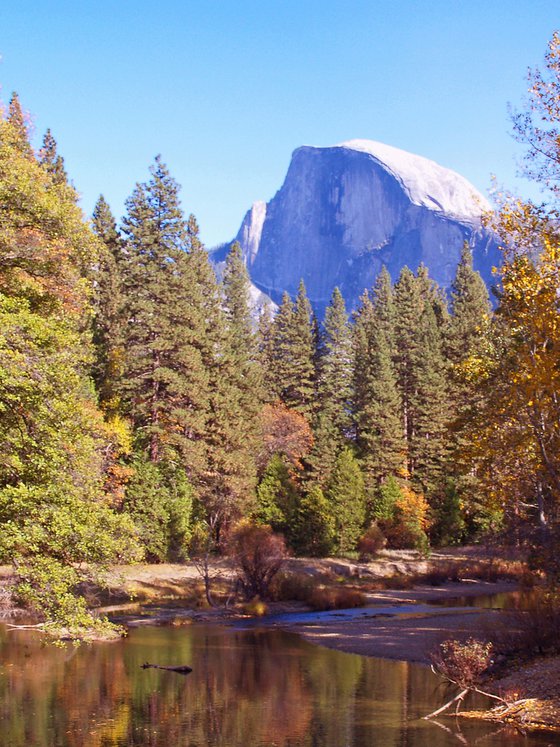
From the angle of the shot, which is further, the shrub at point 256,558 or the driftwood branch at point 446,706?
the shrub at point 256,558

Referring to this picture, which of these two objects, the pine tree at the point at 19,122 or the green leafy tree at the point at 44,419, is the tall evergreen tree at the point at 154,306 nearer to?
the pine tree at the point at 19,122

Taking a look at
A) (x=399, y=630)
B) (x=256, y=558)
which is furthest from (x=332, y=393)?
(x=399, y=630)

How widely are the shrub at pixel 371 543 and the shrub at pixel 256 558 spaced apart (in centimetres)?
1609

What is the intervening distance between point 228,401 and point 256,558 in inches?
681

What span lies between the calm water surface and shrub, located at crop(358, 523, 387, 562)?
2724 centimetres

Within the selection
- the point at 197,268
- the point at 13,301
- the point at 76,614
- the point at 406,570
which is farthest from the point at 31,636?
the point at 197,268

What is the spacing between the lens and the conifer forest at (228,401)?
50.5 ft

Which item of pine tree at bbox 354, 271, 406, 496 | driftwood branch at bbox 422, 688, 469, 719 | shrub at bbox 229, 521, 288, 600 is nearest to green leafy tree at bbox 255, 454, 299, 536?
pine tree at bbox 354, 271, 406, 496

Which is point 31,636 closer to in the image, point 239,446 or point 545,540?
point 545,540

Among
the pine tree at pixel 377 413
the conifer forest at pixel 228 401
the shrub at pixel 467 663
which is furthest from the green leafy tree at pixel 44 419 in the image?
the pine tree at pixel 377 413

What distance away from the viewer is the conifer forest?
1539 cm

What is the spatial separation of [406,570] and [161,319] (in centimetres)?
2435

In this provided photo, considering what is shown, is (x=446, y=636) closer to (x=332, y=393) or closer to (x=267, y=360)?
(x=332, y=393)

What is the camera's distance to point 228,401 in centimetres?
5622
